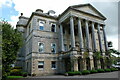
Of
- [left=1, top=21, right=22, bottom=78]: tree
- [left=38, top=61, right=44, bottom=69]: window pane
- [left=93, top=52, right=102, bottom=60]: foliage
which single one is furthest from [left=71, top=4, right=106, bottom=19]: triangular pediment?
[left=1, top=21, right=22, bottom=78]: tree

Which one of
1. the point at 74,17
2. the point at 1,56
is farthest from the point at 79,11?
the point at 1,56

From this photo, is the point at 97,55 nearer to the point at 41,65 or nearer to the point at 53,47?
the point at 53,47

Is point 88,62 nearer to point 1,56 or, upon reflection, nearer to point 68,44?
point 68,44

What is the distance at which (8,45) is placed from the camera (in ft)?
38.6

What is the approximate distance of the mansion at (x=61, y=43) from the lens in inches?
790

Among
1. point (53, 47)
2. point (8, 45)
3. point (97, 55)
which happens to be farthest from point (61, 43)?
point (8, 45)

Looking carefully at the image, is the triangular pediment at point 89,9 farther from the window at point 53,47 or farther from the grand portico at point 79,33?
the window at point 53,47

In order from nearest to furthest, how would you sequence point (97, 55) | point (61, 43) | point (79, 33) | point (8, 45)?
point (8, 45), point (97, 55), point (79, 33), point (61, 43)

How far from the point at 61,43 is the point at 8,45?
1272 cm

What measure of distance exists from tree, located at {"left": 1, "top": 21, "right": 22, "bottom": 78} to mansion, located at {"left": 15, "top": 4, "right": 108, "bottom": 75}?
8085mm

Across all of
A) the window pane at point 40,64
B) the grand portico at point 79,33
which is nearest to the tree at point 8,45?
the window pane at point 40,64

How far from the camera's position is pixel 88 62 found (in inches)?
819

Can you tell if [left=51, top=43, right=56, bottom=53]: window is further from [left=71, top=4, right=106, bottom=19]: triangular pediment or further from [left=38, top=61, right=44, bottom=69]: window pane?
[left=71, top=4, right=106, bottom=19]: triangular pediment

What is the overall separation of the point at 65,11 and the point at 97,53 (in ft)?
33.8
